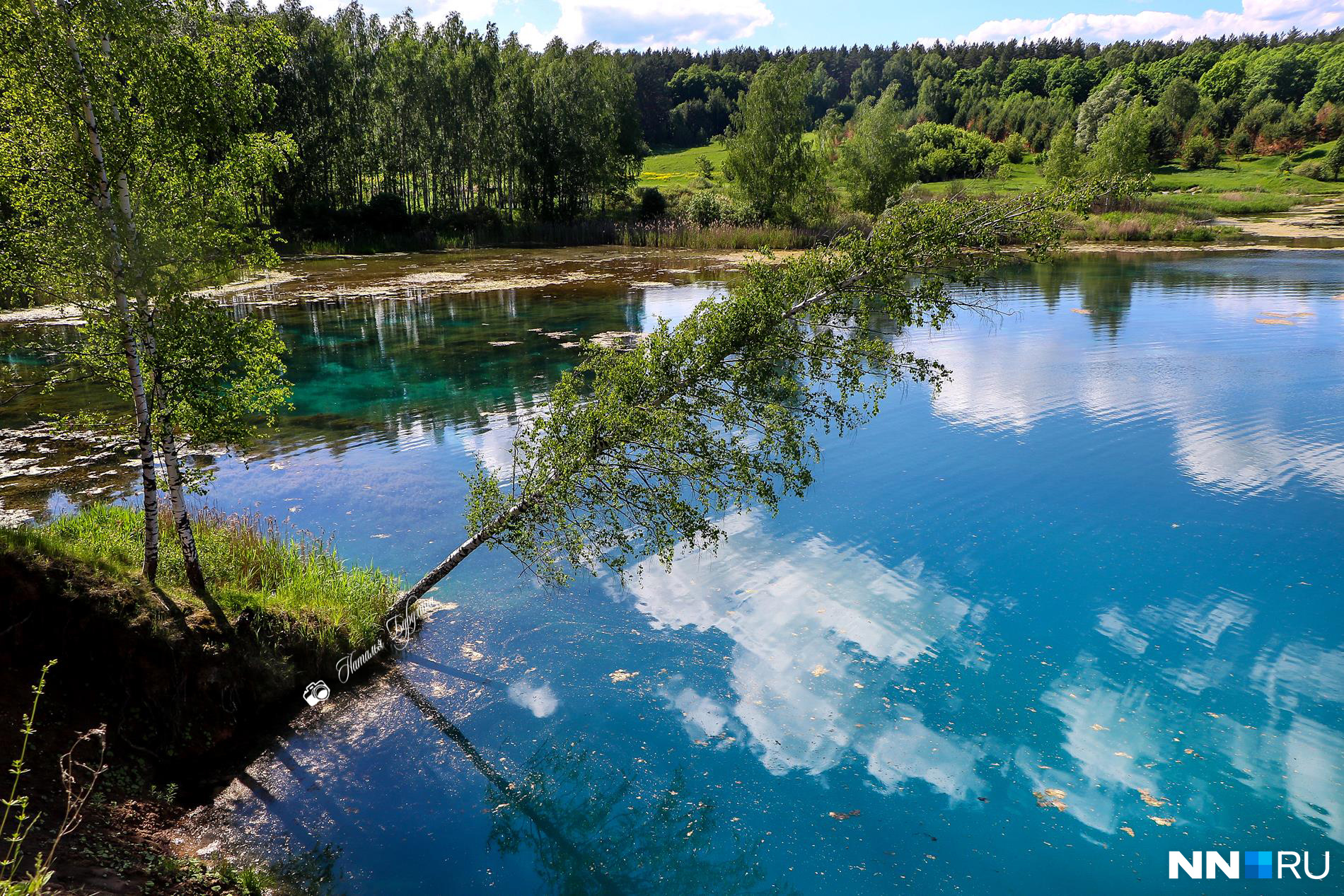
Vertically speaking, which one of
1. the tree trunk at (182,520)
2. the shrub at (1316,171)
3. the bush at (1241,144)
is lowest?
the tree trunk at (182,520)

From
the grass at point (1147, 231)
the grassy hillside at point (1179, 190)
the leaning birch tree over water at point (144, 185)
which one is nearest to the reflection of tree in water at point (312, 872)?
the leaning birch tree over water at point (144, 185)

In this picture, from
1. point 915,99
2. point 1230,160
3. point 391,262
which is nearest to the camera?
point 391,262

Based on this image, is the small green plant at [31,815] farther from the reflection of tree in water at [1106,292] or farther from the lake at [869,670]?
the reflection of tree in water at [1106,292]

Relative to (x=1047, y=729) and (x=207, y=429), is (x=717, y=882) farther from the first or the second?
(x=207, y=429)

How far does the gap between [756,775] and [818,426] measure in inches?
539

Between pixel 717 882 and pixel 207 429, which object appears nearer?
pixel 717 882

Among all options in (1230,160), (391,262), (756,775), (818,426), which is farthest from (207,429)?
(1230,160)

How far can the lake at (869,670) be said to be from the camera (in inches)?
337

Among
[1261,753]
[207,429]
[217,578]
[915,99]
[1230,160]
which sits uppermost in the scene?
[915,99]

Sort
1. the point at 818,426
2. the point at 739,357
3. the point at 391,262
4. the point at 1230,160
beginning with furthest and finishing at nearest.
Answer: the point at 1230,160
the point at 391,262
the point at 818,426
the point at 739,357

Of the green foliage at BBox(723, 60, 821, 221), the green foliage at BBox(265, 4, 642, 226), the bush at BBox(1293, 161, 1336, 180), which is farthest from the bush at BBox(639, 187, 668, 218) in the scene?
the bush at BBox(1293, 161, 1336, 180)

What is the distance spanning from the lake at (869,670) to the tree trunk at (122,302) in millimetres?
3189

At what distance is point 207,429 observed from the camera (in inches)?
396

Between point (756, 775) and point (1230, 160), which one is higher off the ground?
point (1230, 160)
